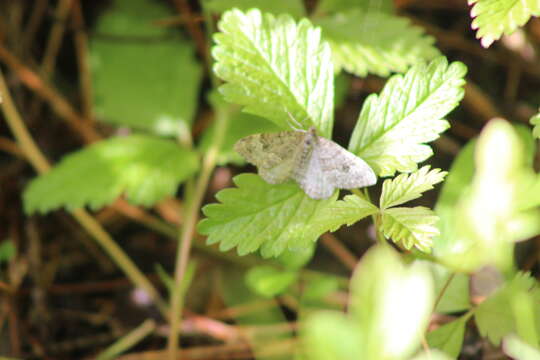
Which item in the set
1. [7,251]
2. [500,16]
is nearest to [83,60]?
[7,251]

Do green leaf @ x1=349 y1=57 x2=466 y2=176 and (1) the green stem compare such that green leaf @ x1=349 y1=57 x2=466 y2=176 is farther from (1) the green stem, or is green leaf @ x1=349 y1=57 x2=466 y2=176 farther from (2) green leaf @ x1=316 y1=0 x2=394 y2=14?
(1) the green stem

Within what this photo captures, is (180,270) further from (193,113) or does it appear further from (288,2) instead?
(288,2)

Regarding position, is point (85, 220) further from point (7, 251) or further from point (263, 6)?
point (263, 6)

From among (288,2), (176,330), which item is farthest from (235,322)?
(288,2)

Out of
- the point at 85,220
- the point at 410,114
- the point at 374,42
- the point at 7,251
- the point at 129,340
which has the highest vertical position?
the point at 374,42

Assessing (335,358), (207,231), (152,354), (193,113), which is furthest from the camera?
(193,113)

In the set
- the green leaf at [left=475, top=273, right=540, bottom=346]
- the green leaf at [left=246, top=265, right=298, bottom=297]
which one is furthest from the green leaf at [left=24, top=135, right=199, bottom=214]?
the green leaf at [left=475, top=273, right=540, bottom=346]
